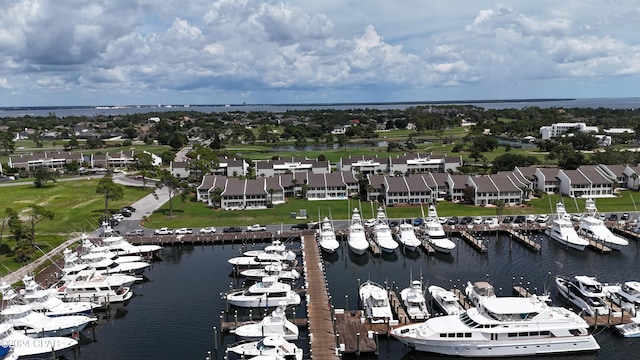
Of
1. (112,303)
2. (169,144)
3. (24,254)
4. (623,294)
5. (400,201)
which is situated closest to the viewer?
(623,294)

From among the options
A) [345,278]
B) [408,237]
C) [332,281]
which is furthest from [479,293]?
[408,237]

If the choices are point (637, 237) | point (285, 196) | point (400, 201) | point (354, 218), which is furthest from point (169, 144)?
point (637, 237)

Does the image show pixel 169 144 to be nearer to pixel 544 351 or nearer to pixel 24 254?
pixel 24 254

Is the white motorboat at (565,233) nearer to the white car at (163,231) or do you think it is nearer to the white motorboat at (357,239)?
the white motorboat at (357,239)

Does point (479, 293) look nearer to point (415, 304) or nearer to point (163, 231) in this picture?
point (415, 304)

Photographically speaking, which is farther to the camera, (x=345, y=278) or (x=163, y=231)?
(x=163, y=231)

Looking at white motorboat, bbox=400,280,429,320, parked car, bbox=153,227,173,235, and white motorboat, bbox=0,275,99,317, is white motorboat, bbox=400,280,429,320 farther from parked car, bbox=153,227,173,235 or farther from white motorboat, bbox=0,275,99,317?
parked car, bbox=153,227,173,235

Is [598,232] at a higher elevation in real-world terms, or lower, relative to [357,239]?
higher
